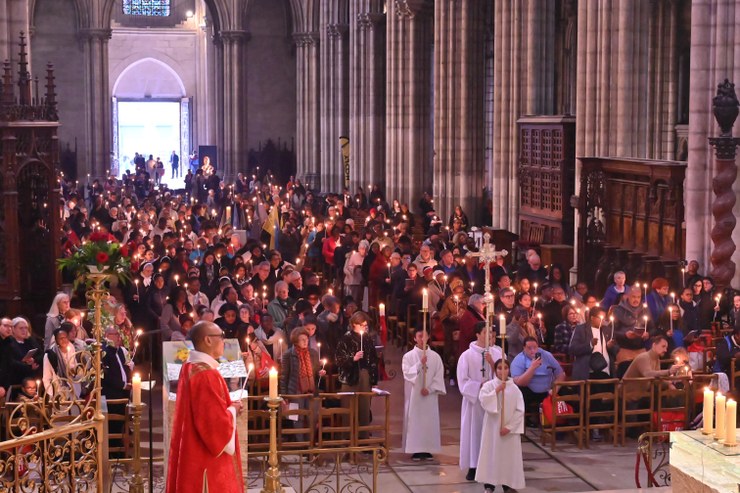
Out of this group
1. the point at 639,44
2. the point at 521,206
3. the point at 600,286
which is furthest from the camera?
the point at 521,206

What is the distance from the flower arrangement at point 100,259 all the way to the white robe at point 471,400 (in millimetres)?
4664

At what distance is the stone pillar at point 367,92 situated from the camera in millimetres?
43375

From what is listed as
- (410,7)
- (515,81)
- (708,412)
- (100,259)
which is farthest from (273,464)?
(410,7)

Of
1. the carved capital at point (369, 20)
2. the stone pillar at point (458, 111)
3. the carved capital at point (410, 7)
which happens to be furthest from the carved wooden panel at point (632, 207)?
the carved capital at point (369, 20)

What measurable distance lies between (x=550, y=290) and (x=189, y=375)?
31.4 feet

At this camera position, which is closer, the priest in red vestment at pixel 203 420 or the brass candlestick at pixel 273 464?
the priest in red vestment at pixel 203 420

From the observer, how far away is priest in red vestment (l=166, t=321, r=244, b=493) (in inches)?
364

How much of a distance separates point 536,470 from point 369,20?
3096 cm

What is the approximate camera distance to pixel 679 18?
34219 millimetres

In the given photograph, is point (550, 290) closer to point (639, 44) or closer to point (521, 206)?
point (639, 44)

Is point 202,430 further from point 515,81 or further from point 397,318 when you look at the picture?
point 515,81

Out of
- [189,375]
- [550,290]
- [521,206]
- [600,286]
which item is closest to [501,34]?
[521,206]

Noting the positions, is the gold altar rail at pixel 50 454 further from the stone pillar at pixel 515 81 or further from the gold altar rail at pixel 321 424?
the stone pillar at pixel 515 81

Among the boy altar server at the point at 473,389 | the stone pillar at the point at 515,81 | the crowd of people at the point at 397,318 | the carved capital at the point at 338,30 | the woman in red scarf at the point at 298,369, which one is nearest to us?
the boy altar server at the point at 473,389
